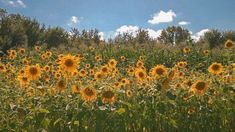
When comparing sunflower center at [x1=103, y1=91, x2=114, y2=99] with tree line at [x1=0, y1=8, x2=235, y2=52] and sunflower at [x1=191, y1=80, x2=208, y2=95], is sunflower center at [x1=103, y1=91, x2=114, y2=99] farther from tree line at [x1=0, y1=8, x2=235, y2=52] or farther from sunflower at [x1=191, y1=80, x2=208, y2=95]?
tree line at [x1=0, y1=8, x2=235, y2=52]

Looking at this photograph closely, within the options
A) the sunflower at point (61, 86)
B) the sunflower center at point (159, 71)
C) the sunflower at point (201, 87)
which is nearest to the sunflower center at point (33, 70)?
the sunflower at point (61, 86)

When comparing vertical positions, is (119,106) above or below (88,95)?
below

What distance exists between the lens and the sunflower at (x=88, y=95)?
161 inches

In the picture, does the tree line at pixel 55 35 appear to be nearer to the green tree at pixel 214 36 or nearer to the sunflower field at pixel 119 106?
the green tree at pixel 214 36

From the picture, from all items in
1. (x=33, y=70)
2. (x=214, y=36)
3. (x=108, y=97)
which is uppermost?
(x=214, y=36)

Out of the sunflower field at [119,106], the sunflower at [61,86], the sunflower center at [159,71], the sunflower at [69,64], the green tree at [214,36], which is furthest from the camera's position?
the green tree at [214,36]

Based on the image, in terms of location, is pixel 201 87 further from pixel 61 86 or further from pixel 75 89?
pixel 61 86

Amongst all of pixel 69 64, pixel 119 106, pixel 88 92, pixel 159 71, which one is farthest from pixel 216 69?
pixel 88 92

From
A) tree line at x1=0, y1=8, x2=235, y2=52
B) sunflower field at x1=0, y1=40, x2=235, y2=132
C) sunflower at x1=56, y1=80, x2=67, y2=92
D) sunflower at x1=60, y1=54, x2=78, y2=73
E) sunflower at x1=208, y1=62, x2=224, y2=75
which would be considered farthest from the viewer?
tree line at x1=0, y1=8, x2=235, y2=52

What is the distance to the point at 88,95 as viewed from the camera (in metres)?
4.11

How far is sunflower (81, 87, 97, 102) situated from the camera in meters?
4.09

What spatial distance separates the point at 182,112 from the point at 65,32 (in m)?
35.8

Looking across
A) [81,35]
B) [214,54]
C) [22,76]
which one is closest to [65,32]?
[81,35]

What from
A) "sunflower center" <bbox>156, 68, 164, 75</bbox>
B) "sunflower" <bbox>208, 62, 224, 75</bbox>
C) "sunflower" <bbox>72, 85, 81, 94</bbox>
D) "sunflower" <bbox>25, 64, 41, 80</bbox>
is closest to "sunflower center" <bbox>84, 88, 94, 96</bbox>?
"sunflower" <bbox>72, 85, 81, 94</bbox>
